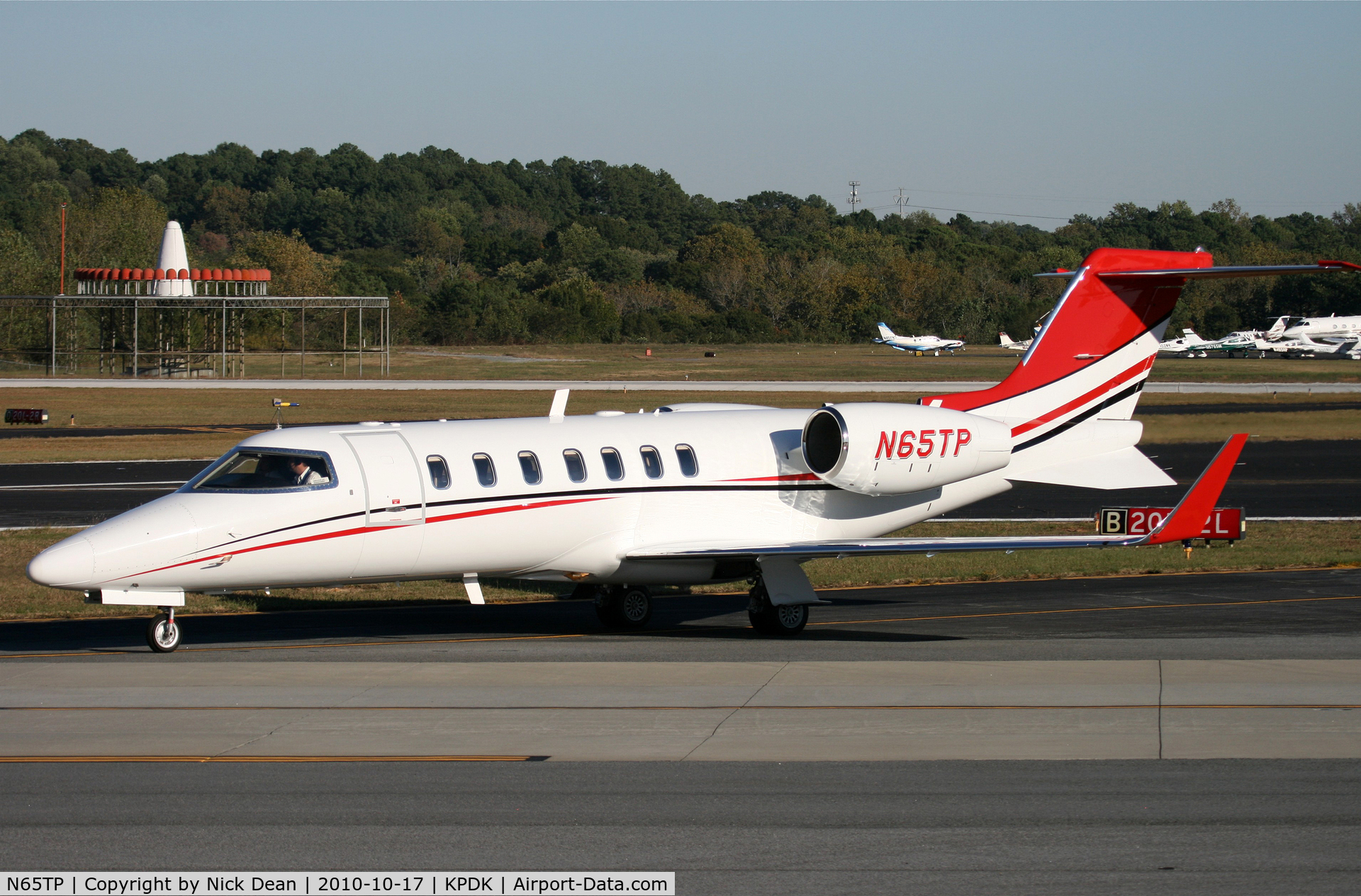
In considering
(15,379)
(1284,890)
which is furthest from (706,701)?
(15,379)

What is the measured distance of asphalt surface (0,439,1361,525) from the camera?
102 ft

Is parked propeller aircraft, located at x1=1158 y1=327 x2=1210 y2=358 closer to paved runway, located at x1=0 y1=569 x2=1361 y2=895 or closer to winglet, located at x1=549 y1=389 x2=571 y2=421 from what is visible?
paved runway, located at x1=0 y1=569 x2=1361 y2=895

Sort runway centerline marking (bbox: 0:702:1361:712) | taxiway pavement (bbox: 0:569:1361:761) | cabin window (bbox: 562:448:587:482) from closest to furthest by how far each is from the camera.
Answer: taxiway pavement (bbox: 0:569:1361:761), runway centerline marking (bbox: 0:702:1361:712), cabin window (bbox: 562:448:587:482)

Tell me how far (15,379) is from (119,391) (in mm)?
7552

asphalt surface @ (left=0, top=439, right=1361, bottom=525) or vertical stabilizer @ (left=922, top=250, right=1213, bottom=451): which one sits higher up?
vertical stabilizer @ (left=922, top=250, right=1213, bottom=451)

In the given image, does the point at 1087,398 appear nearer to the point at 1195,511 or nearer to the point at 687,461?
the point at 1195,511

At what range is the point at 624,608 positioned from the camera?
19672 mm

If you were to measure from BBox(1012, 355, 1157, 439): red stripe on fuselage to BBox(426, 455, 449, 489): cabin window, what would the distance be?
8876 millimetres

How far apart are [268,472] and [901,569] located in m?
12.5

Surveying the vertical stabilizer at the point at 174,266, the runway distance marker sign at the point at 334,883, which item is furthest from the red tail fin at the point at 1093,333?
the vertical stabilizer at the point at 174,266

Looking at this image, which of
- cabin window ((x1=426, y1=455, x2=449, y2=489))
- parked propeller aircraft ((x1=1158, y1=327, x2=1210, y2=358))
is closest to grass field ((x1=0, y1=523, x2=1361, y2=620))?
cabin window ((x1=426, y1=455, x2=449, y2=489))

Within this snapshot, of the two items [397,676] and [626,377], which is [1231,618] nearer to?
[397,676]

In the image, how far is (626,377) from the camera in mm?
78562

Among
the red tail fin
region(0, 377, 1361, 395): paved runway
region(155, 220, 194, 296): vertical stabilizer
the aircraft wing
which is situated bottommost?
region(0, 377, 1361, 395): paved runway
